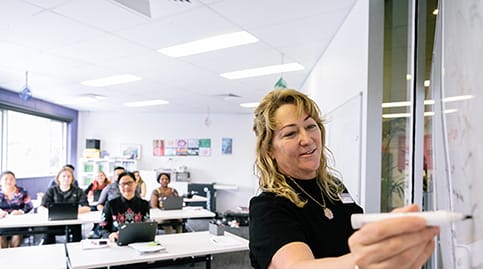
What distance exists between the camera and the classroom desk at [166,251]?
279 cm

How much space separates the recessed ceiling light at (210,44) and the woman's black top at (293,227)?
9.35 ft

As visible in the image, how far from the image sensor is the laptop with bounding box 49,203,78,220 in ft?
14.5

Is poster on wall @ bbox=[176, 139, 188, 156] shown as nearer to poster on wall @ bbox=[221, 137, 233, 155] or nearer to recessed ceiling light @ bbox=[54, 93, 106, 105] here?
poster on wall @ bbox=[221, 137, 233, 155]

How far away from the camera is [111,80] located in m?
5.91

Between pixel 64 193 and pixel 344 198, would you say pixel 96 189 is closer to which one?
pixel 64 193

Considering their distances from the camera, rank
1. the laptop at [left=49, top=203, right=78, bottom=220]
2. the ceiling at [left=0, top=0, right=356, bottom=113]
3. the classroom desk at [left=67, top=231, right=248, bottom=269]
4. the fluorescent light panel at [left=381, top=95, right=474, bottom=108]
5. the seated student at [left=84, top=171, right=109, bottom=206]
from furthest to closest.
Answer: the seated student at [left=84, top=171, right=109, bottom=206] < the laptop at [left=49, top=203, right=78, bottom=220] < the ceiling at [left=0, top=0, right=356, bottom=113] < the classroom desk at [left=67, top=231, right=248, bottom=269] < the fluorescent light panel at [left=381, top=95, right=474, bottom=108]

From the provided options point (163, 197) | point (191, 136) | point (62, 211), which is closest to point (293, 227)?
point (62, 211)

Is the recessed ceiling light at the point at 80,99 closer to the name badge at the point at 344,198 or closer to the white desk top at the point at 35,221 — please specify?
the white desk top at the point at 35,221

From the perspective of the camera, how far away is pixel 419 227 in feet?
1.39

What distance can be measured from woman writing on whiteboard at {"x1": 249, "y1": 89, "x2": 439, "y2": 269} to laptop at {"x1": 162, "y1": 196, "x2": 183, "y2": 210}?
4737 millimetres

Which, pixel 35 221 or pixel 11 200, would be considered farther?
pixel 11 200

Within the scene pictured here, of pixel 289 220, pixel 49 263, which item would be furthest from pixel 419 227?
pixel 49 263

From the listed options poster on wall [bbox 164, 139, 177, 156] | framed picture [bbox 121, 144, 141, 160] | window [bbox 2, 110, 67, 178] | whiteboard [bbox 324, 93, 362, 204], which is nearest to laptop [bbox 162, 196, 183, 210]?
whiteboard [bbox 324, 93, 362, 204]

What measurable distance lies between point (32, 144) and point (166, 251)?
674cm
